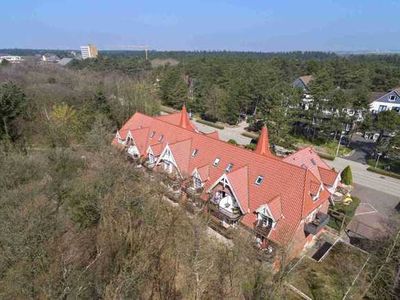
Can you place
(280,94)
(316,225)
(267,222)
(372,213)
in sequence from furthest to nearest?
(280,94) → (372,213) → (316,225) → (267,222)

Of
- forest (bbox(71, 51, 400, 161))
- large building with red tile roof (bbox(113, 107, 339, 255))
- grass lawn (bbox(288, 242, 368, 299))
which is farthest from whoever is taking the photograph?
forest (bbox(71, 51, 400, 161))

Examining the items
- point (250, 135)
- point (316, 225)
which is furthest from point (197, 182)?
point (250, 135)

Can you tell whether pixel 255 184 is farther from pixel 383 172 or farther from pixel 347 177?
pixel 383 172

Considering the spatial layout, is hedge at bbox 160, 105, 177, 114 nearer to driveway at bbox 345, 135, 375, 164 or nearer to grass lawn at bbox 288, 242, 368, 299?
driveway at bbox 345, 135, 375, 164

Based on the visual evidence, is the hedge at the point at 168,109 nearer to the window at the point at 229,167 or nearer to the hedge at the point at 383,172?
the hedge at the point at 383,172

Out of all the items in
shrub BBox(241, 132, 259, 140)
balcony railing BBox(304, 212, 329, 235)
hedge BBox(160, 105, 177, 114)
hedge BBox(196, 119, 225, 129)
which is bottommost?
hedge BBox(160, 105, 177, 114)

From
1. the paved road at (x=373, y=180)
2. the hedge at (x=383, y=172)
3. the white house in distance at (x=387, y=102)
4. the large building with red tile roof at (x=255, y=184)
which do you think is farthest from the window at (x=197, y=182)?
the white house in distance at (x=387, y=102)

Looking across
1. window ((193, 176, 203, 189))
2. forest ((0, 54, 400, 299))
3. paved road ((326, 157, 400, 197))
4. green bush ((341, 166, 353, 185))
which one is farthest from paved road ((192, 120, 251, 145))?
window ((193, 176, 203, 189))
